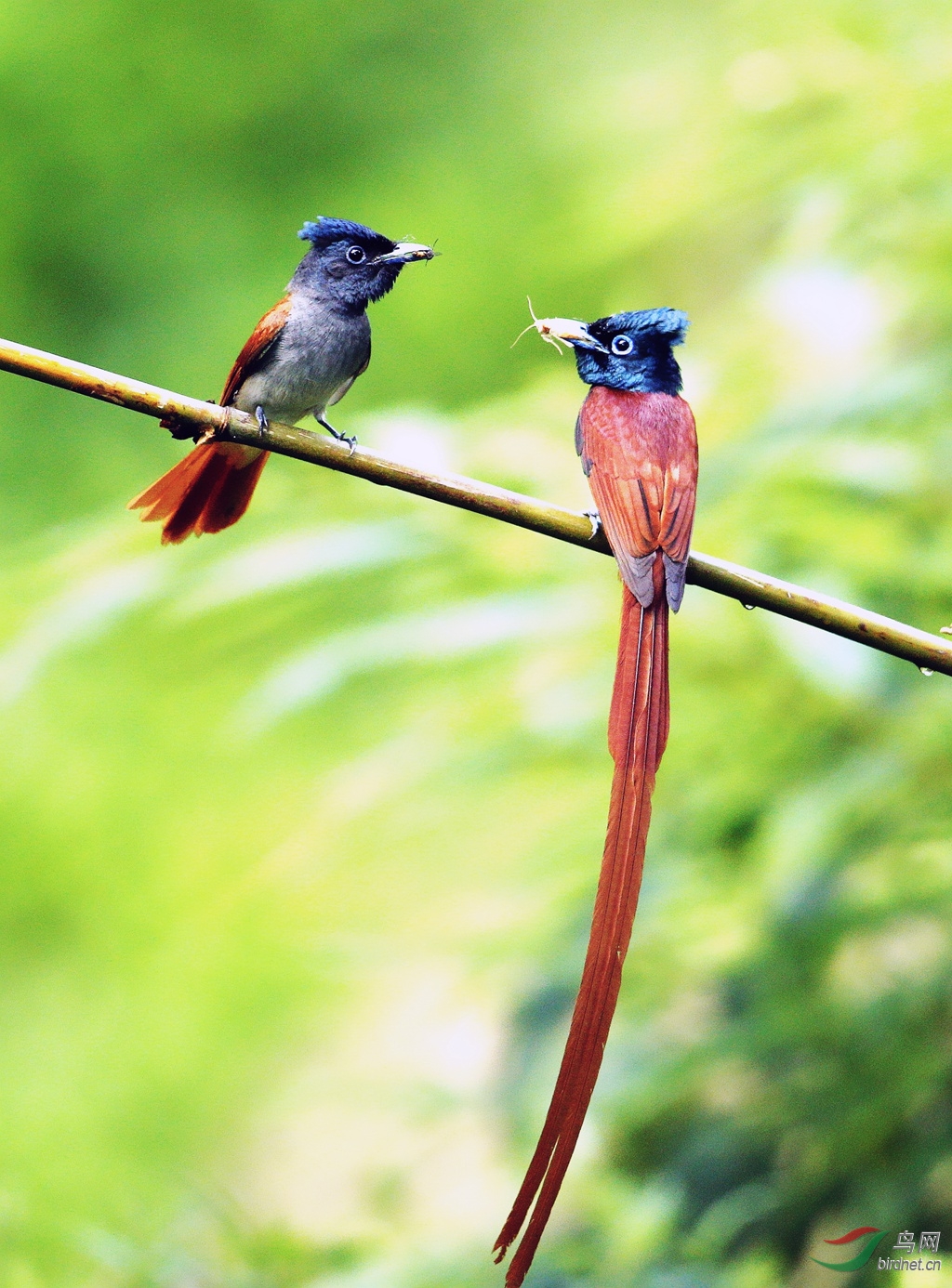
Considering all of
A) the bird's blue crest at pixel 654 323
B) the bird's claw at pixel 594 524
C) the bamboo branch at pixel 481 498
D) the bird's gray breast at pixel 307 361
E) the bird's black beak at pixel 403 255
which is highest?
the bird's black beak at pixel 403 255

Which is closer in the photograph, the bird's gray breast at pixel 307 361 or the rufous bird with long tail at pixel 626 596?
the rufous bird with long tail at pixel 626 596

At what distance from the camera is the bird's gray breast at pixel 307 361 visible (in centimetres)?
166

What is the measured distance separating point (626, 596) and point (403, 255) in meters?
0.73

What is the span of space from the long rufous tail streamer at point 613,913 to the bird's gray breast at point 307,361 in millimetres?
749

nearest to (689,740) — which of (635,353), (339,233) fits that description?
(635,353)

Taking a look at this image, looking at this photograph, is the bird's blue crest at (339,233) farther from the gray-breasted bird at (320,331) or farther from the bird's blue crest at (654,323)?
the bird's blue crest at (654,323)

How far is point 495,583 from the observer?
2.02m

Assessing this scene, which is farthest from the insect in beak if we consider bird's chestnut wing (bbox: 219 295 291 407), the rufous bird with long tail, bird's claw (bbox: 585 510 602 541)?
bird's chestnut wing (bbox: 219 295 291 407)

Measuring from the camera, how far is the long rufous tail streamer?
78 cm

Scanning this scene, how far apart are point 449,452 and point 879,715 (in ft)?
2.25

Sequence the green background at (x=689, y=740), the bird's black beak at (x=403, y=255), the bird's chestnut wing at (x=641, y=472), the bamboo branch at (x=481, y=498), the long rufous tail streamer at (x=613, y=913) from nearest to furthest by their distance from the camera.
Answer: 1. the long rufous tail streamer at (x=613, y=913)
2. the bamboo branch at (x=481, y=498)
3. the bird's chestnut wing at (x=641, y=472)
4. the bird's black beak at (x=403, y=255)
5. the green background at (x=689, y=740)

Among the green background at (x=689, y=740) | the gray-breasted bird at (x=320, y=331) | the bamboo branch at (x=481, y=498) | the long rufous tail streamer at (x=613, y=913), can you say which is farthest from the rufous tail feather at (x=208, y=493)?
the long rufous tail streamer at (x=613, y=913)

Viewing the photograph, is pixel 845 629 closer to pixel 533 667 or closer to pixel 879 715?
pixel 879 715

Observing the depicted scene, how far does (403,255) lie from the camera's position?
164 centimetres
